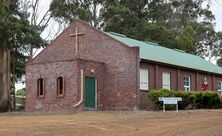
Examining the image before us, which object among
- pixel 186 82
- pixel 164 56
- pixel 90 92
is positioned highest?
pixel 164 56

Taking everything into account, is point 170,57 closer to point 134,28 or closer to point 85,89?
point 85,89

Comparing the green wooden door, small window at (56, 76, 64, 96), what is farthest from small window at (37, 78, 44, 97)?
the green wooden door

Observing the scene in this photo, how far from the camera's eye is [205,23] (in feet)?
240

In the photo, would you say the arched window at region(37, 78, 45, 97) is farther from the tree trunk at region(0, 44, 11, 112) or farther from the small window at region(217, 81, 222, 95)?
the small window at region(217, 81, 222, 95)

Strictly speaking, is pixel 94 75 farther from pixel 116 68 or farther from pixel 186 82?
pixel 186 82

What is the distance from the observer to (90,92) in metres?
34.3

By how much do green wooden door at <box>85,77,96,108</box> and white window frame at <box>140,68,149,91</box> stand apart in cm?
344

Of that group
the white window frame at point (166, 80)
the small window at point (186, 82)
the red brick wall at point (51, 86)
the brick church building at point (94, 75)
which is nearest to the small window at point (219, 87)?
the small window at point (186, 82)

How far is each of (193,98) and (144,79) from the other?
4.41 metres

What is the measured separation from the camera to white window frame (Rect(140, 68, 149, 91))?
117 feet

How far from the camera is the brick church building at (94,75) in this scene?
33.6 m

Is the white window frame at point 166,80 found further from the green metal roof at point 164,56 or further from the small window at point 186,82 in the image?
the small window at point 186,82

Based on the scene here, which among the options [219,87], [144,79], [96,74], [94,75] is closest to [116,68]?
[96,74]

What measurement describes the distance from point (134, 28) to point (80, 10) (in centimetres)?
966
